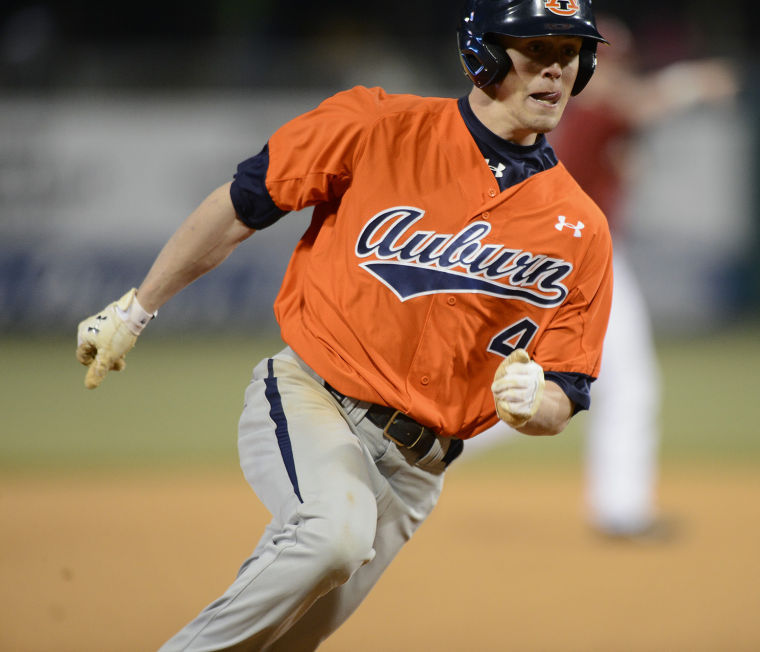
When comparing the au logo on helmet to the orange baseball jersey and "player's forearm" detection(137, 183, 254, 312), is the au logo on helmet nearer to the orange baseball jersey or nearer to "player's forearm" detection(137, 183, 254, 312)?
the orange baseball jersey

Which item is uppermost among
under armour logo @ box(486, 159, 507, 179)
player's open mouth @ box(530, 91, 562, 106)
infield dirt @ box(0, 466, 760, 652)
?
player's open mouth @ box(530, 91, 562, 106)

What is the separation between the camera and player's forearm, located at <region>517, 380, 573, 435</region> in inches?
108

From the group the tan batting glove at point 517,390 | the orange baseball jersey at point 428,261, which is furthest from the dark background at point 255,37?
the tan batting glove at point 517,390

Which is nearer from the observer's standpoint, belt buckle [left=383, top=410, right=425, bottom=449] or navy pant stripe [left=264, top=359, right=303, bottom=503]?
navy pant stripe [left=264, top=359, right=303, bottom=503]

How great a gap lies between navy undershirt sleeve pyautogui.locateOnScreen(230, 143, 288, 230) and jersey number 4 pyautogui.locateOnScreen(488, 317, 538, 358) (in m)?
0.71

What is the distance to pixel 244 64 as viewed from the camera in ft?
36.4

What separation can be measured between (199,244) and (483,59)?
934 mm

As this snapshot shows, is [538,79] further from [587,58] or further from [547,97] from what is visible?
[587,58]

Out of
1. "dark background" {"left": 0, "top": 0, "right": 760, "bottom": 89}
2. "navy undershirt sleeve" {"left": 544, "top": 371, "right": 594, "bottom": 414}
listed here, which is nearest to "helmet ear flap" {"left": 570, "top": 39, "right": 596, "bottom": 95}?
"navy undershirt sleeve" {"left": 544, "top": 371, "right": 594, "bottom": 414}

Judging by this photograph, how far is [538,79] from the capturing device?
280cm

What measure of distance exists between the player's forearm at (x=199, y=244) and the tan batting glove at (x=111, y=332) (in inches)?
3.5

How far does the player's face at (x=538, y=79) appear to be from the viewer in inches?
110

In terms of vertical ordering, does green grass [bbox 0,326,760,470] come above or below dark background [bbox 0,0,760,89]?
below

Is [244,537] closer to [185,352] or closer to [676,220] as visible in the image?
[185,352]
